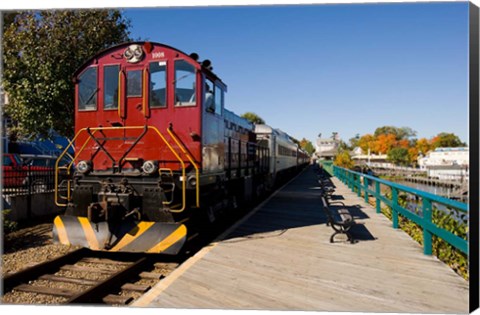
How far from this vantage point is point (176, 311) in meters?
Answer: 3.60

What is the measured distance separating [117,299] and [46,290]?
39.0 inches

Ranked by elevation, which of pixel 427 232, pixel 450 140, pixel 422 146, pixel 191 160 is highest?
pixel 422 146

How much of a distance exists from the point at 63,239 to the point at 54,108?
428cm

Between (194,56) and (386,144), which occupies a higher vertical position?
(194,56)

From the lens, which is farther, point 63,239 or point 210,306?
point 63,239

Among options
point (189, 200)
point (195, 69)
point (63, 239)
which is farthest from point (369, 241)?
point (63, 239)

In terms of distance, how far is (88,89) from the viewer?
6641 millimetres

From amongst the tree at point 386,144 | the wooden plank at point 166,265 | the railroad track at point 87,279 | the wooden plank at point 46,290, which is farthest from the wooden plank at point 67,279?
the tree at point 386,144

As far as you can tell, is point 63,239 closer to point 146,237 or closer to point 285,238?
point 146,237

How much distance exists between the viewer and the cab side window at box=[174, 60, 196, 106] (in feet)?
20.4

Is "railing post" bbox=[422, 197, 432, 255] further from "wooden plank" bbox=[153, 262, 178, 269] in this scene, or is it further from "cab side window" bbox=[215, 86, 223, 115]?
"cab side window" bbox=[215, 86, 223, 115]

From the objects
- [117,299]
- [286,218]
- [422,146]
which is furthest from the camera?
[422,146]

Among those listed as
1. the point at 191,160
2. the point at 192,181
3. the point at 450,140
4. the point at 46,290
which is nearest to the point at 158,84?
the point at 191,160

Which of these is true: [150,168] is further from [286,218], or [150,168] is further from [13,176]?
[13,176]
